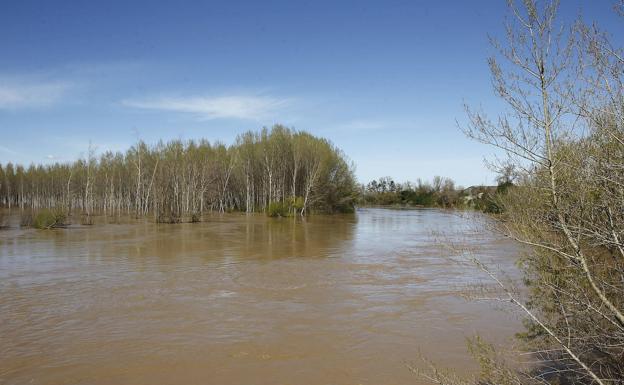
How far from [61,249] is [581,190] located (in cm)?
1983

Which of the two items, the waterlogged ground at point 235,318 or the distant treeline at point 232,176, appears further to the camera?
the distant treeline at point 232,176

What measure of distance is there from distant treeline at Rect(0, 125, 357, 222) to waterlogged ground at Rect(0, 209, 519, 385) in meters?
29.4

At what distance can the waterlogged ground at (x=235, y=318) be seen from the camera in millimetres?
6590

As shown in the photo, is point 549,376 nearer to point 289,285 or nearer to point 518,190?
point 518,190

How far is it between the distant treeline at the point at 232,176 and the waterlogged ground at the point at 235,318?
29.4 meters

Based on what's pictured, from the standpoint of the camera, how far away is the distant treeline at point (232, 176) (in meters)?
47.7

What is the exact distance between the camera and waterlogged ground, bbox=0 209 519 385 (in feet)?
21.6

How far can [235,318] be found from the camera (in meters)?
9.01

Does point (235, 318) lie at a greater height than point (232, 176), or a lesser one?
lesser

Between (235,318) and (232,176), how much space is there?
4864 cm

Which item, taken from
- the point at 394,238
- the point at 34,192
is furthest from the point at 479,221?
the point at 34,192

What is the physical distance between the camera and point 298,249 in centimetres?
1962

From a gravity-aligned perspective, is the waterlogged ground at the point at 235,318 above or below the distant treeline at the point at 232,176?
below

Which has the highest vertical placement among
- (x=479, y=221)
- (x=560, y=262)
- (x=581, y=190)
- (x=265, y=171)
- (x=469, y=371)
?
(x=265, y=171)
